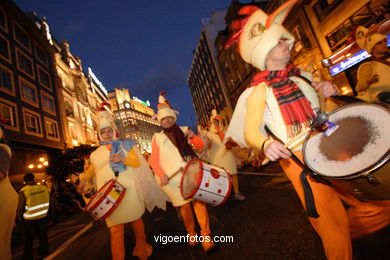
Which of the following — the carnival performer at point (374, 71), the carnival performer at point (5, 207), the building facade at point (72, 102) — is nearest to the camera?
the carnival performer at point (5, 207)

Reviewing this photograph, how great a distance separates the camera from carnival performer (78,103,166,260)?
3014mm

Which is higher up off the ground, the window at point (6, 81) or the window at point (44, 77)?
the window at point (44, 77)

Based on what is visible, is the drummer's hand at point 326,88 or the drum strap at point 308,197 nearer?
the drum strap at point 308,197

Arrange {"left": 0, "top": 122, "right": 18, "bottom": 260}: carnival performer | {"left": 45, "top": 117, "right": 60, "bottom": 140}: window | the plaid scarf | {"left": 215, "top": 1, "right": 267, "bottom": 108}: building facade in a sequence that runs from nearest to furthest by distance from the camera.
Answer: the plaid scarf, {"left": 0, "top": 122, "right": 18, "bottom": 260}: carnival performer, {"left": 45, "top": 117, "right": 60, "bottom": 140}: window, {"left": 215, "top": 1, "right": 267, "bottom": 108}: building facade

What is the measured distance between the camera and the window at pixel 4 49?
17984 mm

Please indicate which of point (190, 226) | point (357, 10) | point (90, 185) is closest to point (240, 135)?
point (190, 226)

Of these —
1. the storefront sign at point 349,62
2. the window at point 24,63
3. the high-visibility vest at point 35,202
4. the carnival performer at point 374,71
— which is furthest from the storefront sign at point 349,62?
the window at point 24,63

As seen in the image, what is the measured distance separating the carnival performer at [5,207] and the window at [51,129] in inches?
905

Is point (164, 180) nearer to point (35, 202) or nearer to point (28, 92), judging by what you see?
point (35, 202)

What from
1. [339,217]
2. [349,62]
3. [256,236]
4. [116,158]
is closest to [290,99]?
[339,217]

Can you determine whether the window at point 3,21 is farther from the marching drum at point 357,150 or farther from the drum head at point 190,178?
the marching drum at point 357,150

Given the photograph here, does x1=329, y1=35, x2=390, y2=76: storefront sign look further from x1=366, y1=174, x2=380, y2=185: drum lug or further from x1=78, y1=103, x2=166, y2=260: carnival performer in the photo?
x1=366, y1=174, x2=380, y2=185: drum lug

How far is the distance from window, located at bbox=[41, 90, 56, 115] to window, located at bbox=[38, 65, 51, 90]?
1.24 metres

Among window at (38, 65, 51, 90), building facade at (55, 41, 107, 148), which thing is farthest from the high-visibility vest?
window at (38, 65, 51, 90)
